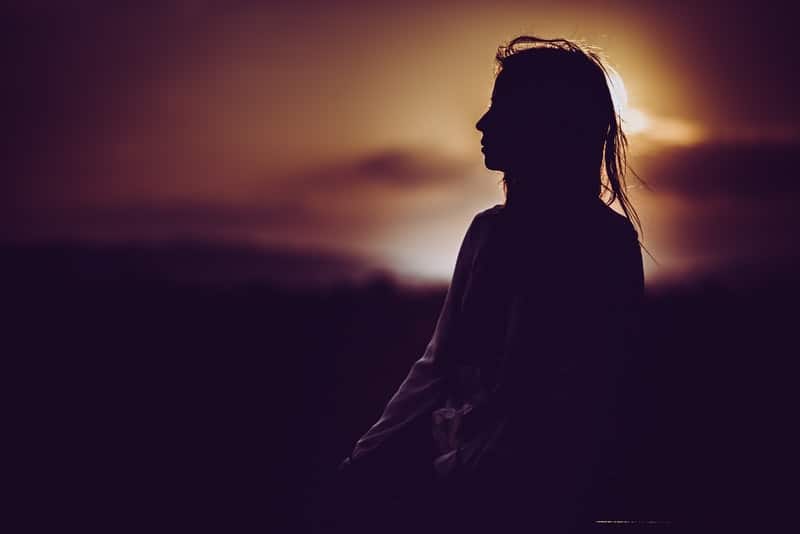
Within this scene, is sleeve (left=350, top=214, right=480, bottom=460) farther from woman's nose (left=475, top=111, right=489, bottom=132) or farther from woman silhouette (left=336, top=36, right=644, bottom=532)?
woman's nose (left=475, top=111, right=489, bottom=132)

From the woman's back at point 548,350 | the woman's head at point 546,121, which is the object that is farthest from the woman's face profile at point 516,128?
the woman's back at point 548,350

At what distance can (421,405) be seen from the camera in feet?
6.23

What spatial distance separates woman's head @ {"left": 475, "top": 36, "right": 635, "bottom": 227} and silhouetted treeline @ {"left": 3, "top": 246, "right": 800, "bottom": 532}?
0.40 meters

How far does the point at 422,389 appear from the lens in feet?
6.24

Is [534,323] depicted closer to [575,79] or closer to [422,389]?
[422,389]

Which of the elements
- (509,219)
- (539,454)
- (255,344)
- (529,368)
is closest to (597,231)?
(509,219)

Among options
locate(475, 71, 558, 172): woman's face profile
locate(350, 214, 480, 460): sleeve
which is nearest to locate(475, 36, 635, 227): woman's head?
locate(475, 71, 558, 172): woman's face profile

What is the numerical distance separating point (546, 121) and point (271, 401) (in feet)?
19.7

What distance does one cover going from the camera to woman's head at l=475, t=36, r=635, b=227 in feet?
6.22

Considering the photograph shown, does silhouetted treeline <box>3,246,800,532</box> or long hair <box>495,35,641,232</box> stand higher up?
long hair <box>495,35,641,232</box>

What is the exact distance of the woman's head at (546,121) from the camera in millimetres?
1895

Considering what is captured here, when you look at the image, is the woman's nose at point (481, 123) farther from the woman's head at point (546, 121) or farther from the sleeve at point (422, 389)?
the sleeve at point (422, 389)

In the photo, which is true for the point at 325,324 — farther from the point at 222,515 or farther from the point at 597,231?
the point at 597,231

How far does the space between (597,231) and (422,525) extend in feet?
2.62
